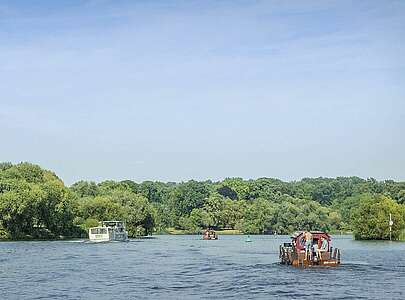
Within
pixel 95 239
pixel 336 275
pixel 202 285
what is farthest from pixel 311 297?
pixel 95 239

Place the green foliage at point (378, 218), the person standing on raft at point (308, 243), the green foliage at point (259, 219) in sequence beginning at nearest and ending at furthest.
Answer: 1. the person standing on raft at point (308, 243)
2. the green foliage at point (378, 218)
3. the green foliage at point (259, 219)

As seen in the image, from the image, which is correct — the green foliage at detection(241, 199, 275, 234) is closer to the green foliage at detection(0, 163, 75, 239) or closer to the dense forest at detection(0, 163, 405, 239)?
the dense forest at detection(0, 163, 405, 239)

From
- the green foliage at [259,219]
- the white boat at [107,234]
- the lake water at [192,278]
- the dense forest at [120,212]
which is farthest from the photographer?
the green foliage at [259,219]

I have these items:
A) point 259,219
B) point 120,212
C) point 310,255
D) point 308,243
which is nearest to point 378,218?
point 120,212

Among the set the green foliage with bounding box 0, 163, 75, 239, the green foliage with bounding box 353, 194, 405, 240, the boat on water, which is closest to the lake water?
the boat on water

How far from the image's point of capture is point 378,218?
385 feet

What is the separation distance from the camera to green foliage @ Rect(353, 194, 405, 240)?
117 metres

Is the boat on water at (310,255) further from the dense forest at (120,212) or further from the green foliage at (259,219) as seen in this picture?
the green foliage at (259,219)

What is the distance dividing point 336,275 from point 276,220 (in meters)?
119

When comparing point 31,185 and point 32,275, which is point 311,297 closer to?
point 32,275

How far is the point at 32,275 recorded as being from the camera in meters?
54.7

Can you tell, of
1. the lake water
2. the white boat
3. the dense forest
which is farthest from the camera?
the dense forest

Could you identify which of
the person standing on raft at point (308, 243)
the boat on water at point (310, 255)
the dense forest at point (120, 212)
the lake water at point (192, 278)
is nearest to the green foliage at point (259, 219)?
the dense forest at point (120, 212)

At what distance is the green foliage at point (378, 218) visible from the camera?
384 ft
